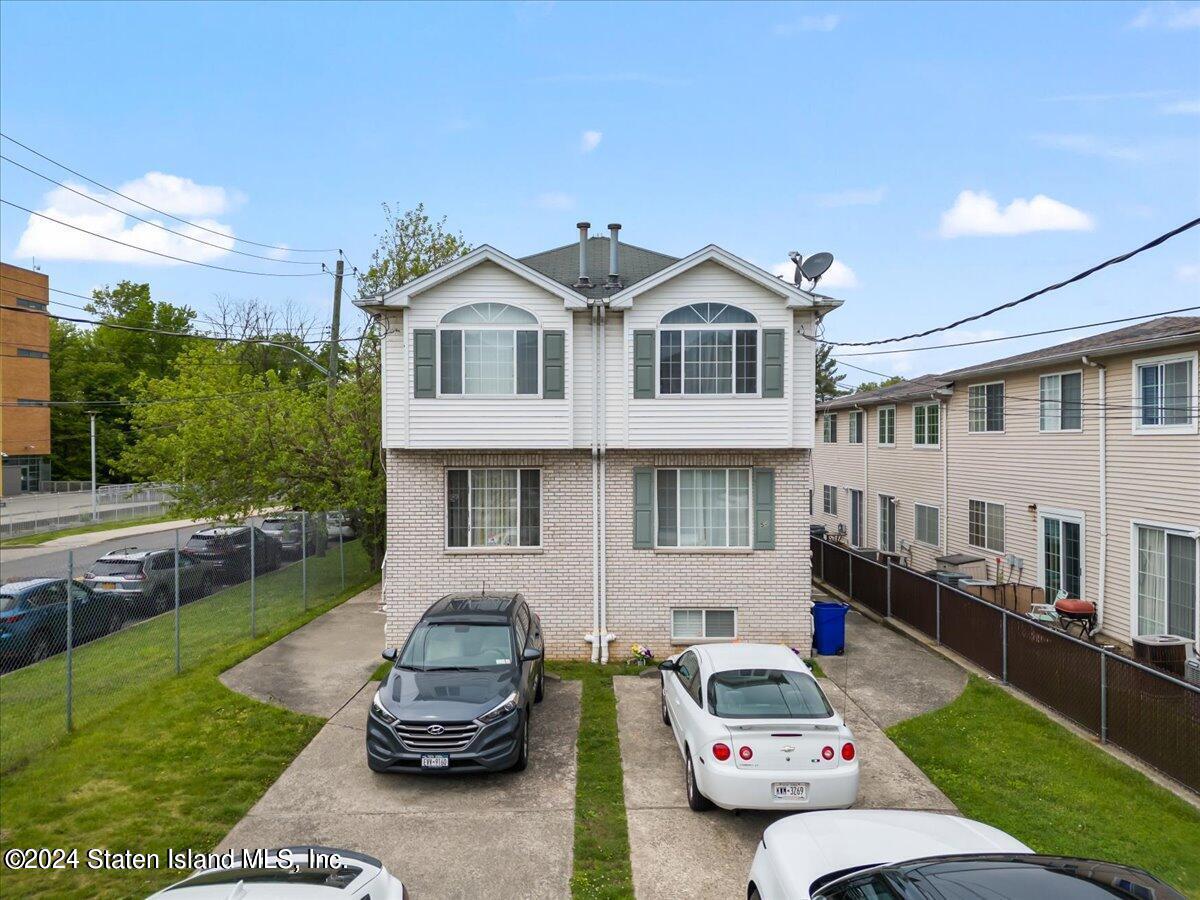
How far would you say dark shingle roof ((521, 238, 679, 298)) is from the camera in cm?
1555

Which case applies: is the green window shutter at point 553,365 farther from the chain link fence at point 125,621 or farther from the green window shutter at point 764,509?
the chain link fence at point 125,621

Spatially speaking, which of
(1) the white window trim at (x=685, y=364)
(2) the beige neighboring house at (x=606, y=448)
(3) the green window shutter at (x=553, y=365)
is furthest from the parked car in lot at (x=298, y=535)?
(1) the white window trim at (x=685, y=364)

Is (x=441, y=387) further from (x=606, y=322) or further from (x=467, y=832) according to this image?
(x=467, y=832)

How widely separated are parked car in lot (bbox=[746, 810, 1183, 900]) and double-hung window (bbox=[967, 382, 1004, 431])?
15584mm

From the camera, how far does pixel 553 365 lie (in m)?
12.7

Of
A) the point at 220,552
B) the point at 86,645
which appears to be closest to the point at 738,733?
the point at 86,645

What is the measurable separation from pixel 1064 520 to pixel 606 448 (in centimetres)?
1020

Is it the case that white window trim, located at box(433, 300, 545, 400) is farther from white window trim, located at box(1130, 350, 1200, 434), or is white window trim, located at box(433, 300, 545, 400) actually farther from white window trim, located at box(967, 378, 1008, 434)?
white window trim, located at box(967, 378, 1008, 434)

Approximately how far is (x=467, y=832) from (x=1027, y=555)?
1499 centimetres

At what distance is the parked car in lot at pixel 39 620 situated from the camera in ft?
39.2

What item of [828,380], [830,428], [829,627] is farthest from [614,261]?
[828,380]

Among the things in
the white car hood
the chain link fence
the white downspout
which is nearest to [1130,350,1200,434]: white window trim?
the white downspout

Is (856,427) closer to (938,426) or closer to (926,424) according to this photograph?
(926,424)

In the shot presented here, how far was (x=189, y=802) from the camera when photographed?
7.59m
